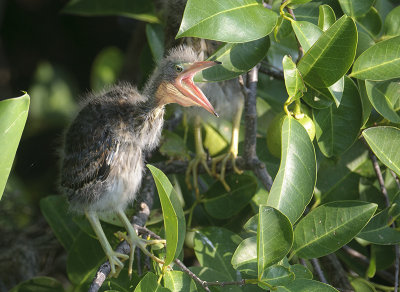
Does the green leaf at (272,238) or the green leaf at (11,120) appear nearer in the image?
the green leaf at (11,120)

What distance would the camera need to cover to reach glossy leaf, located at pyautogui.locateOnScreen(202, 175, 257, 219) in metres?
1.84

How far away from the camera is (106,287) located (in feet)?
5.27

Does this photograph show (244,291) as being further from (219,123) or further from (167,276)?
(219,123)

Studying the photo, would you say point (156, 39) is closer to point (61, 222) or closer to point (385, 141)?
point (61, 222)

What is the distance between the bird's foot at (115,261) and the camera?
5.28 feet

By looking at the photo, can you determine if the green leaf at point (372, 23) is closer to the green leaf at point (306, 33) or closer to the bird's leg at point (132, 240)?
the green leaf at point (306, 33)

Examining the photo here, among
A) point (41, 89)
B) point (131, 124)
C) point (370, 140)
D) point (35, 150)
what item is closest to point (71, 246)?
point (131, 124)

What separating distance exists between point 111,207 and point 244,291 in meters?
0.55

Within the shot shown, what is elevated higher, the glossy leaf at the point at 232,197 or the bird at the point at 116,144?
the bird at the point at 116,144

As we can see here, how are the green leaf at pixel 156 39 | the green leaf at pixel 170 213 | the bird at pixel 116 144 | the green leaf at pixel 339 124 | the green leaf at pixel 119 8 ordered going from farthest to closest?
the green leaf at pixel 119 8 < the green leaf at pixel 156 39 < the bird at pixel 116 144 < the green leaf at pixel 339 124 < the green leaf at pixel 170 213

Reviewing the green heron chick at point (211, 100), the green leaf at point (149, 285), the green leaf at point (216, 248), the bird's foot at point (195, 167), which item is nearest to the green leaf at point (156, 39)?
the green heron chick at point (211, 100)

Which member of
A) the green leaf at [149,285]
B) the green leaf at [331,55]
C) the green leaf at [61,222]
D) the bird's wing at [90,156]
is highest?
the green leaf at [331,55]

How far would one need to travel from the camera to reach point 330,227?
1346mm

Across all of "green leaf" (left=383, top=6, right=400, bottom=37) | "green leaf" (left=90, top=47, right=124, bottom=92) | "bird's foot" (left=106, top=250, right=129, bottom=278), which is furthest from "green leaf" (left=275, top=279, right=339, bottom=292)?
"green leaf" (left=90, top=47, right=124, bottom=92)
